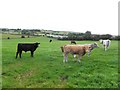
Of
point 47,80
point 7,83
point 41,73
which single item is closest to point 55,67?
point 41,73

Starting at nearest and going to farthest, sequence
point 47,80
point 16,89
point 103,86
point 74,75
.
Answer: point 16,89, point 103,86, point 47,80, point 74,75

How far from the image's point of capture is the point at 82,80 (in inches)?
617

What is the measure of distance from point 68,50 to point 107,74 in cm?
550

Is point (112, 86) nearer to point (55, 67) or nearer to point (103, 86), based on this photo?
point (103, 86)

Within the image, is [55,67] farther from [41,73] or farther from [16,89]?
[16,89]

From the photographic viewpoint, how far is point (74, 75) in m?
16.9

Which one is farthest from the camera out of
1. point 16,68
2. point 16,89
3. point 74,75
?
point 16,68

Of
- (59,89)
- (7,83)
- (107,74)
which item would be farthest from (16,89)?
(107,74)

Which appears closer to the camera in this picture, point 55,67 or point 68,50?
point 55,67

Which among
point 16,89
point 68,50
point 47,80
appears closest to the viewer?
point 16,89

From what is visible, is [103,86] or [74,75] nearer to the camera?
[103,86]

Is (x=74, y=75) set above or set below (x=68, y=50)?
below

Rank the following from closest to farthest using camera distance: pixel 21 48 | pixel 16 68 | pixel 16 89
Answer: pixel 16 89
pixel 16 68
pixel 21 48

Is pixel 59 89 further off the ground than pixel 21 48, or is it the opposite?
pixel 21 48
